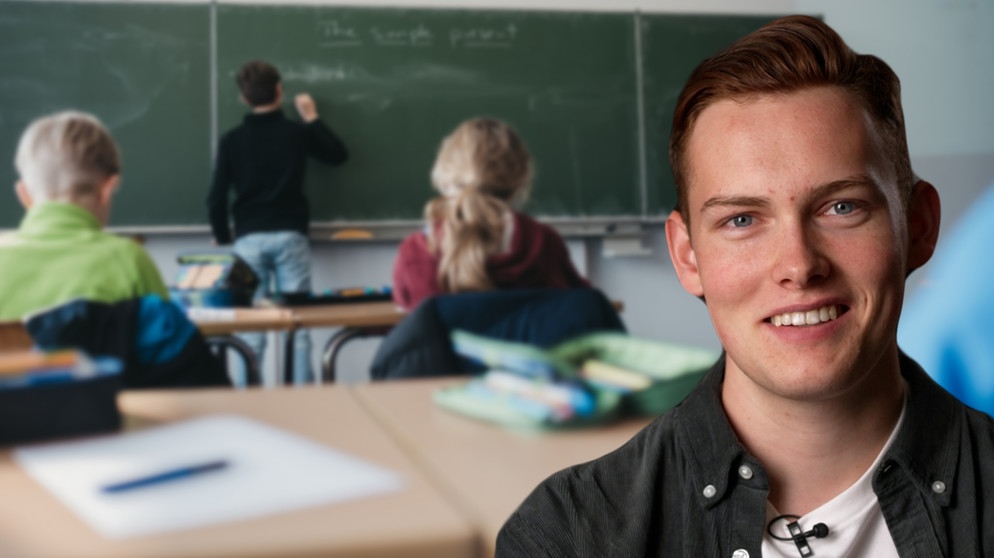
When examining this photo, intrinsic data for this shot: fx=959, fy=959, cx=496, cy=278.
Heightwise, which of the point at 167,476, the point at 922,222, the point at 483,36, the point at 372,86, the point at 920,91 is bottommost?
the point at 167,476

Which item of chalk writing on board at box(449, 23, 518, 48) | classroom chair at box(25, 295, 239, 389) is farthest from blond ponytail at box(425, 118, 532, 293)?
classroom chair at box(25, 295, 239, 389)

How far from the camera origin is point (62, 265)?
250cm

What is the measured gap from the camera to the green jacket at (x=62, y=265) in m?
2.47

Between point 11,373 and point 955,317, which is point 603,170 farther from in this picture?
point 11,373

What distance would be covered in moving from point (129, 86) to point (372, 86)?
689 mm

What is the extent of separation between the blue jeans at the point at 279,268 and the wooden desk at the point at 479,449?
0.83 m

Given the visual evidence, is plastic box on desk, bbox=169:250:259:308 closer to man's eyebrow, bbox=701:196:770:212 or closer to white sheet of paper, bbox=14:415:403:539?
white sheet of paper, bbox=14:415:403:539

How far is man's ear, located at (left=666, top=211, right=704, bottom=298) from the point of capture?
46.9 inches

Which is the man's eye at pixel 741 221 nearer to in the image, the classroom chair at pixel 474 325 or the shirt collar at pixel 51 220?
the classroom chair at pixel 474 325

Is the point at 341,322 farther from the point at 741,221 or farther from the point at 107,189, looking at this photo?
the point at 741,221

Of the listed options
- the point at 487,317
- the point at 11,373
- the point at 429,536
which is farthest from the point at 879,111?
the point at 11,373

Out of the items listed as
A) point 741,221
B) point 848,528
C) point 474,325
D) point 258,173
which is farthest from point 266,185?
point 848,528

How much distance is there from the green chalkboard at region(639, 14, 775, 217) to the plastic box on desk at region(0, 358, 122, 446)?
1827 millimetres

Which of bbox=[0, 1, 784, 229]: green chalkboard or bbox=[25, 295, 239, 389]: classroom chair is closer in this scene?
bbox=[25, 295, 239, 389]: classroom chair
